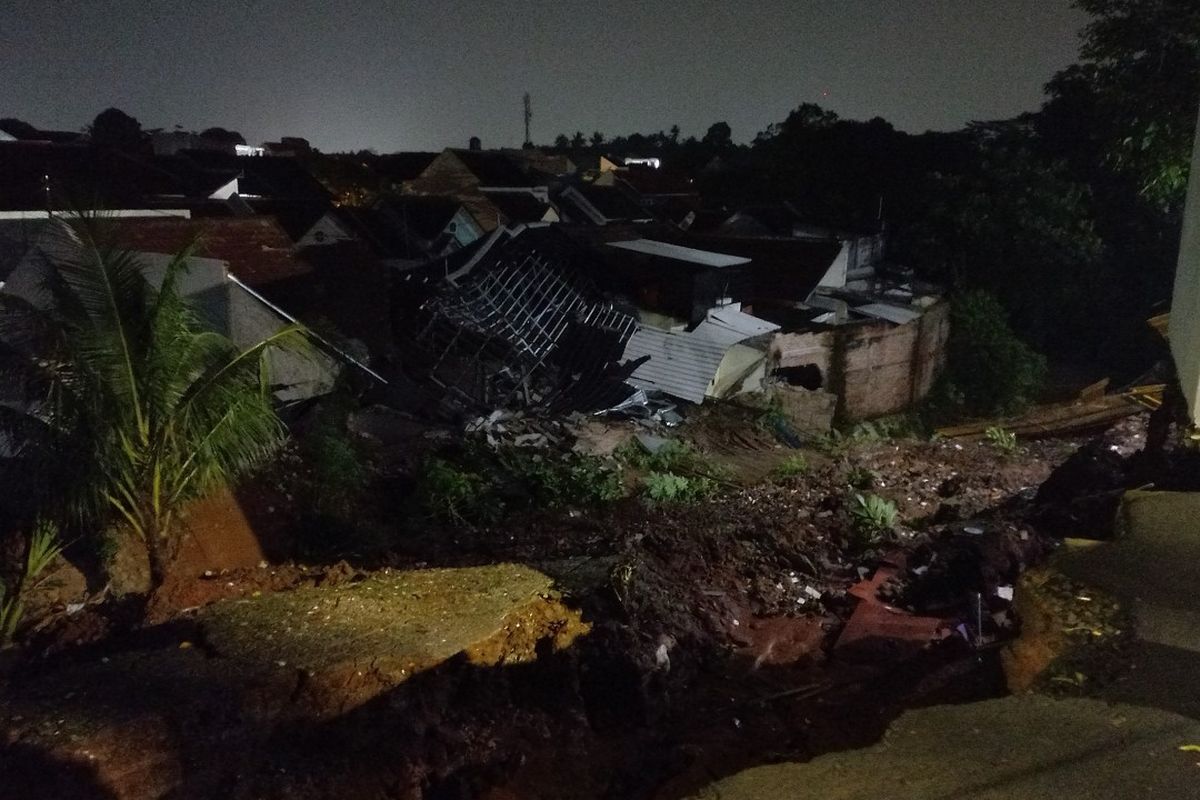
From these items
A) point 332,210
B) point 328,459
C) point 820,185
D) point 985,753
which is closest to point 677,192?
point 820,185

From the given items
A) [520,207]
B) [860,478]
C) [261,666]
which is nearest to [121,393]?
[261,666]

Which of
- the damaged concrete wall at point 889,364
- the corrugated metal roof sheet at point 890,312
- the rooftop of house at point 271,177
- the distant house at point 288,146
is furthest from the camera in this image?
the distant house at point 288,146

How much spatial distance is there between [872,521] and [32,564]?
730 cm

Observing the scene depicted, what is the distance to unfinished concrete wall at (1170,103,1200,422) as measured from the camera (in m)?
6.47

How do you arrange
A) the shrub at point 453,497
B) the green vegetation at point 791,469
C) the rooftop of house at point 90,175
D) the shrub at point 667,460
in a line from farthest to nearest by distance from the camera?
the rooftop of house at point 90,175, the green vegetation at point 791,469, the shrub at point 667,460, the shrub at point 453,497

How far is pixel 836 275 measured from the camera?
23.7 meters

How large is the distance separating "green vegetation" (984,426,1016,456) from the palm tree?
37.7ft

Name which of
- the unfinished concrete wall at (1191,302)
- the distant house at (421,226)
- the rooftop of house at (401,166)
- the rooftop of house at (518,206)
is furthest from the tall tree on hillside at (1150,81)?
the rooftop of house at (401,166)

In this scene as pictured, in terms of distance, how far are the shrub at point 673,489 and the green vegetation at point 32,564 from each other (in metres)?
6.16

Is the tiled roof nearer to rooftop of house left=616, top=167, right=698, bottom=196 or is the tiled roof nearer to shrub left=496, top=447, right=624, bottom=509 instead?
shrub left=496, top=447, right=624, bottom=509

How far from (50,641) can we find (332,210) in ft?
57.4

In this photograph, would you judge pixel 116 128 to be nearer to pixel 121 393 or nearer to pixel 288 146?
pixel 288 146

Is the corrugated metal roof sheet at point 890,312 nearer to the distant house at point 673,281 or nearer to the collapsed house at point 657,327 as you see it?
the collapsed house at point 657,327

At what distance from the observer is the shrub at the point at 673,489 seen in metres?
10.8
